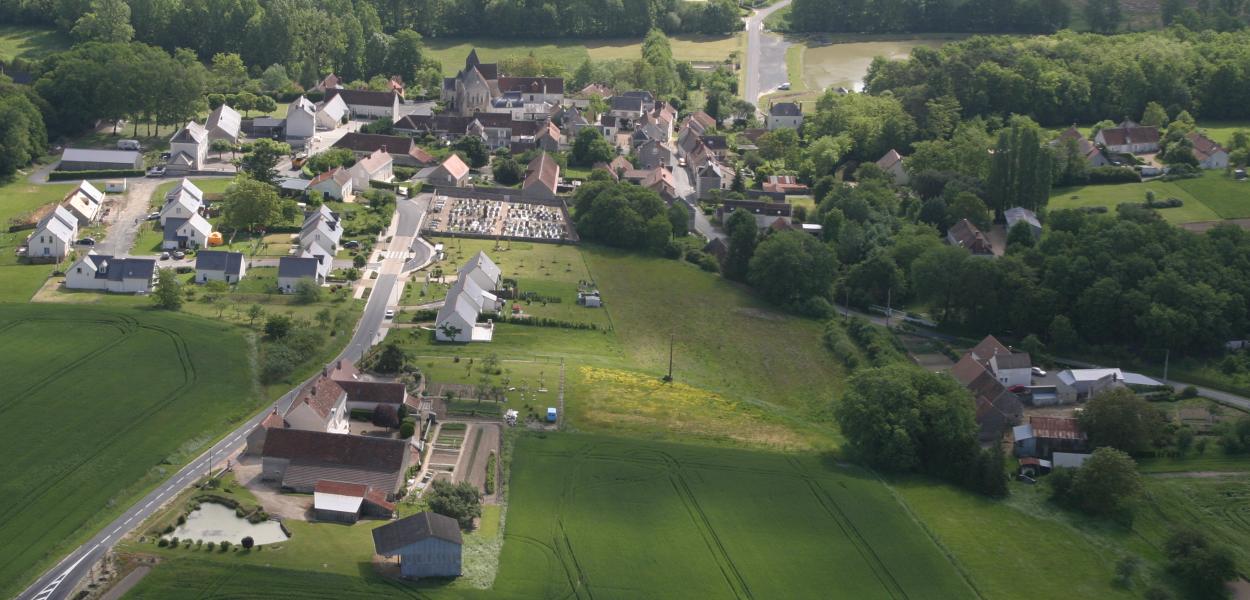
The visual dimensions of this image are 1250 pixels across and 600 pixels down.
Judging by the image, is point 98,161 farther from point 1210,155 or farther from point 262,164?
point 1210,155

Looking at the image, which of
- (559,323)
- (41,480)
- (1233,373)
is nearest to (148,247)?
(559,323)

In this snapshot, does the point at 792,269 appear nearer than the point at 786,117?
Yes

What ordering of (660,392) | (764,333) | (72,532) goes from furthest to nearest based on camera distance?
1. (764,333)
2. (660,392)
3. (72,532)

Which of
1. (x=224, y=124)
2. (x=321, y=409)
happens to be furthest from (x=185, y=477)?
(x=224, y=124)

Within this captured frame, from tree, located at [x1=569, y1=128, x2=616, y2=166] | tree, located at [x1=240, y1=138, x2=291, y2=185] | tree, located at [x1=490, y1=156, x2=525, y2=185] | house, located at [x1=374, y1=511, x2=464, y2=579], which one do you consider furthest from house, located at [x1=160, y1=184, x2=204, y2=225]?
house, located at [x1=374, y1=511, x2=464, y2=579]

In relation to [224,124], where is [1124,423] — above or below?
below

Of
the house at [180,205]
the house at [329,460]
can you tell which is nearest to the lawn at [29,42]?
the house at [180,205]

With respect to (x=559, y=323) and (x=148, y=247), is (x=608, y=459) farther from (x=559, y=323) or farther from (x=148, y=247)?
(x=148, y=247)

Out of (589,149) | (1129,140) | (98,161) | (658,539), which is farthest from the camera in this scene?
(1129,140)
